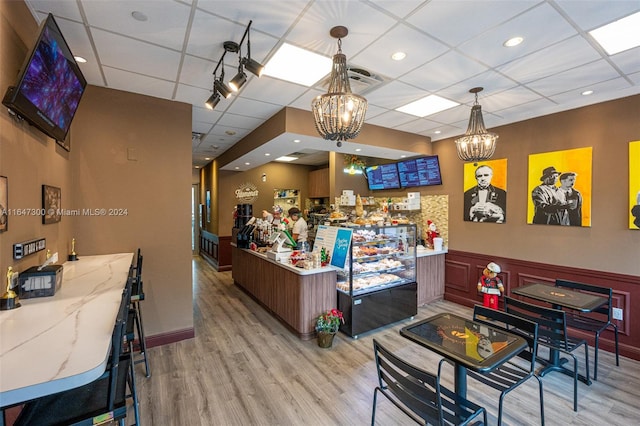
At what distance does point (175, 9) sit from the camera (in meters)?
1.87

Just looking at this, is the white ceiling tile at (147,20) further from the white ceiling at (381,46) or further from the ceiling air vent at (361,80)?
the ceiling air vent at (361,80)

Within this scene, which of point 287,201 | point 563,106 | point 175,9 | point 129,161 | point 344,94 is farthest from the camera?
point 287,201

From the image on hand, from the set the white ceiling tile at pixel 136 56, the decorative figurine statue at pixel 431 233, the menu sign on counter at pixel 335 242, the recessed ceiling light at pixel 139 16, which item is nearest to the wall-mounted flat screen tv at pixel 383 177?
the decorative figurine statue at pixel 431 233

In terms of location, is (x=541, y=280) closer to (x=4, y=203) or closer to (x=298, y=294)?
(x=298, y=294)

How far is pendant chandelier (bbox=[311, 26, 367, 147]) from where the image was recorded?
6.59 ft

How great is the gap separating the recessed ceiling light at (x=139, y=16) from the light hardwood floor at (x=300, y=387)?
115 inches

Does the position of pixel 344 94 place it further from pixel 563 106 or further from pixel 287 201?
pixel 287 201

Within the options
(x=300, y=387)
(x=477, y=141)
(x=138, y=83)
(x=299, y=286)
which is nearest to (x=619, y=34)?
(x=477, y=141)

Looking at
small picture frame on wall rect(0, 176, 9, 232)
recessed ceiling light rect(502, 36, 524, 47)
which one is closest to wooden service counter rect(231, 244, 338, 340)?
small picture frame on wall rect(0, 176, 9, 232)

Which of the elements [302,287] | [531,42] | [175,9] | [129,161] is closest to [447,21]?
[531,42]

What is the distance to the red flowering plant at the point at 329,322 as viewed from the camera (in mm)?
3240

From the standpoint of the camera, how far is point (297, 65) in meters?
2.60

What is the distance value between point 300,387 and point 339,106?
242 cm

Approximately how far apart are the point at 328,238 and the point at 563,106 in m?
3.45
